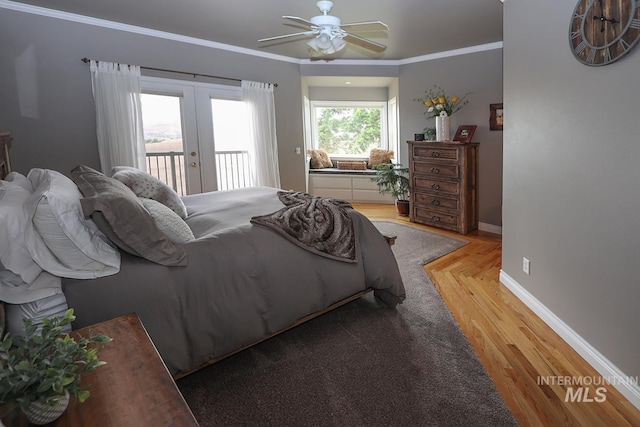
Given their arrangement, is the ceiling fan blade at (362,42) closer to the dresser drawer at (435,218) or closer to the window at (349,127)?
the dresser drawer at (435,218)

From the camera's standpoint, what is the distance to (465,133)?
5.05m

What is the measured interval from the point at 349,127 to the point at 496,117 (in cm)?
309

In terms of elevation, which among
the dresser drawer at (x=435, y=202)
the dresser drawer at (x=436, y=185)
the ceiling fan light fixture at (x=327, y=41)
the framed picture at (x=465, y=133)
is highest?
the ceiling fan light fixture at (x=327, y=41)

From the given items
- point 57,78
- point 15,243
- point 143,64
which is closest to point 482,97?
point 143,64

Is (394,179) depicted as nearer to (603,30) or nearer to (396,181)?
(396,181)

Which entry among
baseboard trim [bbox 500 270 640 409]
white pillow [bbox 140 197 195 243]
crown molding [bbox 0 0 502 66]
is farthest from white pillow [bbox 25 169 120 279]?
crown molding [bbox 0 0 502 66]

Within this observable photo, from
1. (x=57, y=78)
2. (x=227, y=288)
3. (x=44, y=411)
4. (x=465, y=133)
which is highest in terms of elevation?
(x=57, y=78)

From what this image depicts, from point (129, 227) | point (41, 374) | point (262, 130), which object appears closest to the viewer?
point (41, 374)

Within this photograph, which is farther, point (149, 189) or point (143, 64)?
point (143, 64)

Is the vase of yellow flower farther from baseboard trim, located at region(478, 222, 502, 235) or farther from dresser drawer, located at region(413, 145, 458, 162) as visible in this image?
baseboard trim, located at region(478, 222, 502, 235)

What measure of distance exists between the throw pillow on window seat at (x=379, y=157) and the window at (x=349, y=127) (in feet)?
0.98

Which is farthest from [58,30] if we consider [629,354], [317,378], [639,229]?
[629,354]

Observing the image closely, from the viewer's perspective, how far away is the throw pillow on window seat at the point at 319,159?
7.11m

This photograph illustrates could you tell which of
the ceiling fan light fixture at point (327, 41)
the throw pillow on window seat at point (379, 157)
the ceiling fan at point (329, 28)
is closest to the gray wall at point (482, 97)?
the throw pillow on window seat at point (379, 157)
